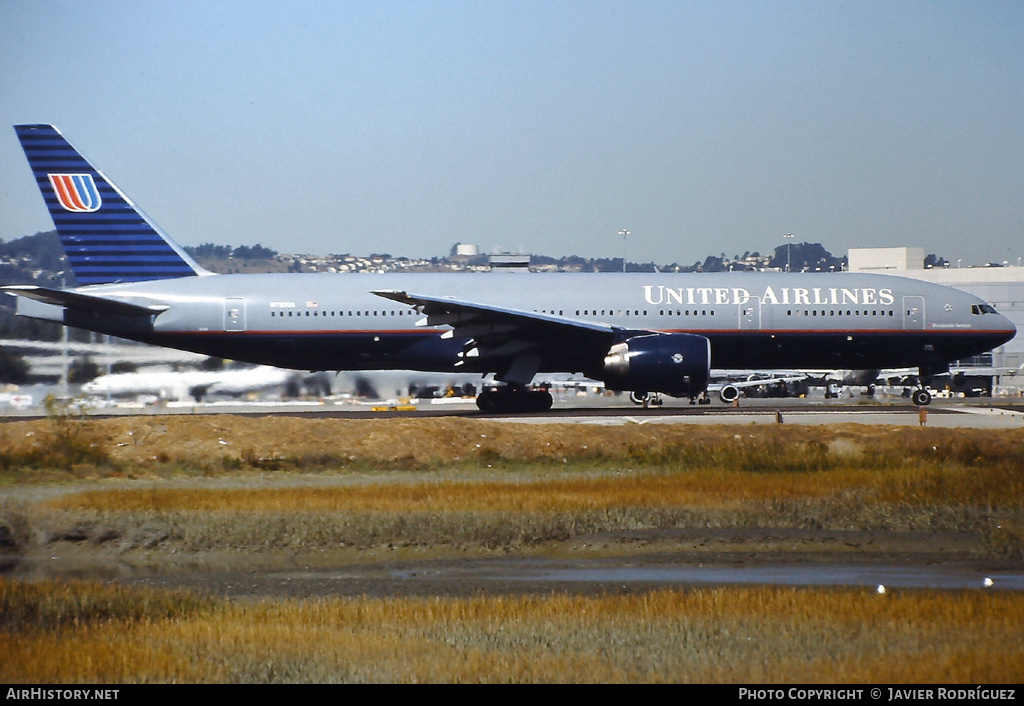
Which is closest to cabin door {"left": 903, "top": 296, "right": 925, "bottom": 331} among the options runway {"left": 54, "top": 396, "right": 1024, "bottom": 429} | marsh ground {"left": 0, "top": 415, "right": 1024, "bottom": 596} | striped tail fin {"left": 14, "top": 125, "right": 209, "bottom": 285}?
runway {"left": 54, "top": 396, "right": 1024, "bottom": 429}

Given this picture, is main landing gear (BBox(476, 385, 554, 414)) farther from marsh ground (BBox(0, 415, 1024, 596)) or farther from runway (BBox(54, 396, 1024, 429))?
marsh ground (BBox(0, 415, 1024, 596))

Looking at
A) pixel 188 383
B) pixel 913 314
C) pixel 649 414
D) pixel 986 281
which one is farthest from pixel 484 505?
pixel 986 281

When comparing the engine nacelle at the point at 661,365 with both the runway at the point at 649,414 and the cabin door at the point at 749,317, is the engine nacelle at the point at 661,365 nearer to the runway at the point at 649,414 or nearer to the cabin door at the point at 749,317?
the runway at the point at 649,414

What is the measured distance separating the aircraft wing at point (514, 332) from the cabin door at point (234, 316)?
428cm

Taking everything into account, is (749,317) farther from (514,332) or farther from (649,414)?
(514,332)

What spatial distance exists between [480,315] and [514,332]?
138 centimetres

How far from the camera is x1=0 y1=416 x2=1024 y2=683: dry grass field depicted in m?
8.48

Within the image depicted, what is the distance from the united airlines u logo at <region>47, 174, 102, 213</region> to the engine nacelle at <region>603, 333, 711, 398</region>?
1604 cm

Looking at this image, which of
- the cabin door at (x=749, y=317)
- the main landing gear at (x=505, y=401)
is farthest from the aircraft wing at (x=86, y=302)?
the cabin door at (x=749, y=317)

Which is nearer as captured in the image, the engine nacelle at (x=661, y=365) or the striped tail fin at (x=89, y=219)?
the engine nacelle at (x=661, y=365)

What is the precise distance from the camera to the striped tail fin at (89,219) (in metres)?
34.6

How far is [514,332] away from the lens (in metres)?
32.6

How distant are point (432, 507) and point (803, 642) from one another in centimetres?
820
